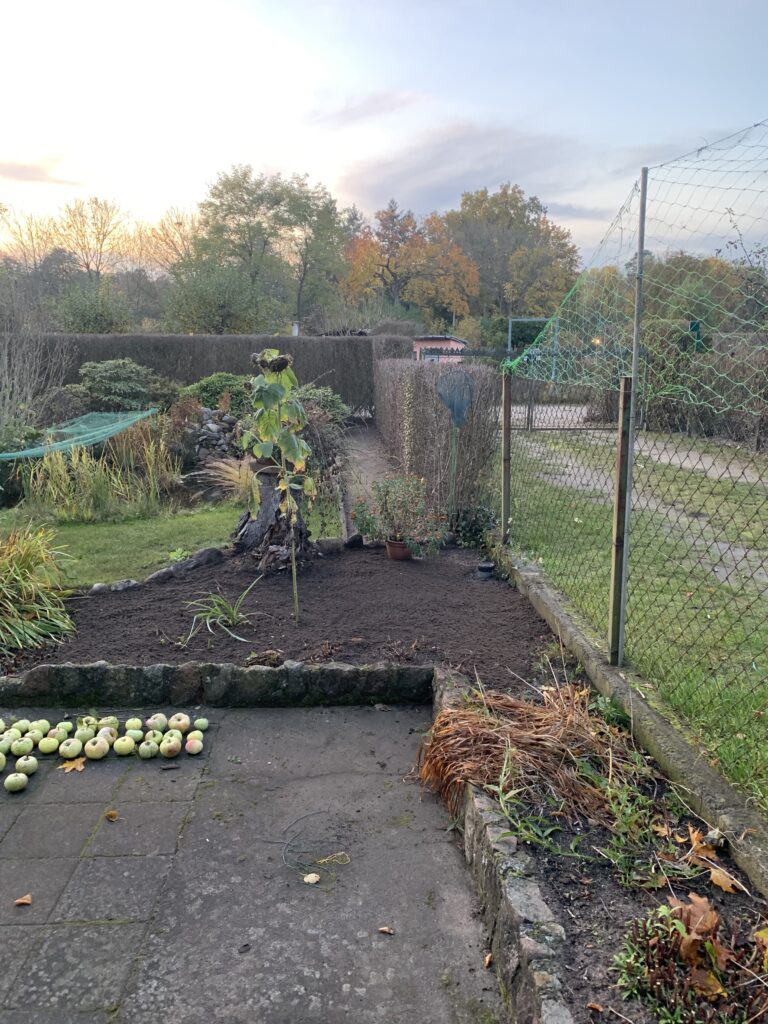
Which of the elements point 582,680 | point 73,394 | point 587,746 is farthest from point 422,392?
point 73,394

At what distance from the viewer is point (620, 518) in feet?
11.1

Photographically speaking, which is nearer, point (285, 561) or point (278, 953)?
point (278, 953)

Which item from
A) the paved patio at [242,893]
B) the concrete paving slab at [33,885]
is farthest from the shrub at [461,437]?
the concrete paving slab at [33,885]

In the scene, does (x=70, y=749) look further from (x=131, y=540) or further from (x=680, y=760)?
(x=131, y=540)

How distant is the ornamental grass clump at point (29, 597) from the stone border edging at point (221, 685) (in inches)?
19.9

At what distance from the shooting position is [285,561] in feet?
17.3

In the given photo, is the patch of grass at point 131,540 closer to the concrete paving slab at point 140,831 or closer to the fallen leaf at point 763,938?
the concrete paving slab at point 140,831

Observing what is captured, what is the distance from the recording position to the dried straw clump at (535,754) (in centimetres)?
267

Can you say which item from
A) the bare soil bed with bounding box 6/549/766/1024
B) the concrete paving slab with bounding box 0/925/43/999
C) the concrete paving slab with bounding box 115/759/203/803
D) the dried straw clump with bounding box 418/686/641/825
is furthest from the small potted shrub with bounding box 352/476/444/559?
the concrete paving slab with bounding box 0/925/43/999

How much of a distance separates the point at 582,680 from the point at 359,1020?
80.3 inches

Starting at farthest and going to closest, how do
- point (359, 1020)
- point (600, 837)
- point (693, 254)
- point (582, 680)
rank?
point (582, 680)
point (693, 254)
point (600, 837)
point (359, 1020)

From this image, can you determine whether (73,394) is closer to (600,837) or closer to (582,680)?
(582,680)

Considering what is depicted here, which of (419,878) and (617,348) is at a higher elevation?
(617,348)

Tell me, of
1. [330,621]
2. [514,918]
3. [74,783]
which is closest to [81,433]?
[330,621]
